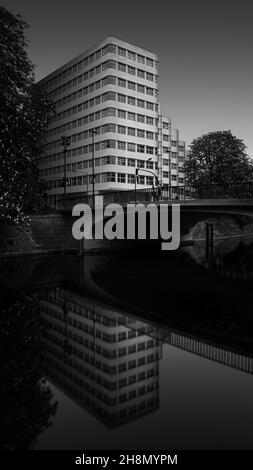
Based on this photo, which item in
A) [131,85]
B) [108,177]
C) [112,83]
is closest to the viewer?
[112,83]

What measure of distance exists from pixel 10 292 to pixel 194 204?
58.3ft

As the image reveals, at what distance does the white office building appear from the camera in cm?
7200

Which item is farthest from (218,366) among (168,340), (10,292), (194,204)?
(194,204)

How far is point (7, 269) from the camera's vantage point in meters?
30.8

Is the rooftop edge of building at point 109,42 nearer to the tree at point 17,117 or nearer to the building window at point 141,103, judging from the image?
the building window at point 141,103

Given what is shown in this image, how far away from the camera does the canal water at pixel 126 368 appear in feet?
24.6

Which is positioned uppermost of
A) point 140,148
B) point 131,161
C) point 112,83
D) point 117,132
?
point 112,83

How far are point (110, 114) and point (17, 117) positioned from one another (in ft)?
181

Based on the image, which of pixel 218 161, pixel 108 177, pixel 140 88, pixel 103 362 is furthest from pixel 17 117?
pixel 140 88

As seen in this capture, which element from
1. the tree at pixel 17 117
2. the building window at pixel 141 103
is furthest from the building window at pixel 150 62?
the tree at pixel 17 117

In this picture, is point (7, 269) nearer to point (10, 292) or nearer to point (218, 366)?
point (10, 292)

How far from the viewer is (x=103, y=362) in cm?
1165

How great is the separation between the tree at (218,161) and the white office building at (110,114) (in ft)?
40.2

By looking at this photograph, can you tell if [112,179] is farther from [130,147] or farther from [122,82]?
[122,82]
